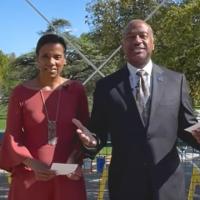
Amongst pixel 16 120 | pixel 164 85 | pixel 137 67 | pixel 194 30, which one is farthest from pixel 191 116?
pixel 194 30

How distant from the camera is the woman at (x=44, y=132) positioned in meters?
2.89

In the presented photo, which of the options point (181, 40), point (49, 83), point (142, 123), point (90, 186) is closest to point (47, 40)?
point (49, 83)

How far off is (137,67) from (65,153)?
0.65 metres

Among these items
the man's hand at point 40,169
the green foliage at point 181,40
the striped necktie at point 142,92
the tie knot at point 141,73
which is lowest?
the man's hand at point 40,169

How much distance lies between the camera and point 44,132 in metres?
2.89

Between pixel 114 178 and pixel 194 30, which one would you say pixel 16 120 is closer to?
pixel 114 178

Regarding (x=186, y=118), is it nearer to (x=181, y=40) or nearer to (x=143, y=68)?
(x=143, y=68)

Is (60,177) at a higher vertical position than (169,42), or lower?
lower

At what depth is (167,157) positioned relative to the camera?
282 cm

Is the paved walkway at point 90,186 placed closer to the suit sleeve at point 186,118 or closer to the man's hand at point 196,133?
the suit sleeve at point 186,118

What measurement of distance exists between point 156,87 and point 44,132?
2.24 ft

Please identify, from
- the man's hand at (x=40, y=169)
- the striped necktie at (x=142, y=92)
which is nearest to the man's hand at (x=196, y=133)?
the striped necktie at (x=142, y=92)

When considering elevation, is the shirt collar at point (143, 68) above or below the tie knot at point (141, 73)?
above

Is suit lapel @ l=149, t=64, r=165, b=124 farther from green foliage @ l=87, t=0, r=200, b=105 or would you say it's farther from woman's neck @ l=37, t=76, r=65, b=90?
green foliage @ l=87, t=0, r=200, b=105
